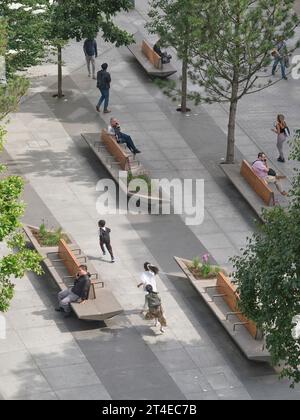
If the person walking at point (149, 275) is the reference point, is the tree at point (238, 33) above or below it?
above

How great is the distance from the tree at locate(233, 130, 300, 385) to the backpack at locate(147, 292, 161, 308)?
13.8 ft

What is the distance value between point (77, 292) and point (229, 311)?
3324 mm

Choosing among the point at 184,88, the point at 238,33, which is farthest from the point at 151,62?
the point at 238,33

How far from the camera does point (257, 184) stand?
32.2 meters

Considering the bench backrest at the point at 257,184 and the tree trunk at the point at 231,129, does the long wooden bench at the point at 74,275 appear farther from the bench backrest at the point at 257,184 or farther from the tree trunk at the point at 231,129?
the tree trunk at the point at 231,129

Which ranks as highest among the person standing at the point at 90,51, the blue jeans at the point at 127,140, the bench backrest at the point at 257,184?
the person standing at the point at 90,51

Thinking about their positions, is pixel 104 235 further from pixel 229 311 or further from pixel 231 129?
pixel 231 129

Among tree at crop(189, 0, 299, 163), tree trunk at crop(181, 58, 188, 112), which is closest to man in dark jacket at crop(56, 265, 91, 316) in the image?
tree at crop(189, 0, 299, 163)

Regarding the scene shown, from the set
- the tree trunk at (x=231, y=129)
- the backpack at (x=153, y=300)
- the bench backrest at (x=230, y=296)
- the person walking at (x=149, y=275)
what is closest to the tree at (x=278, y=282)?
the bench backrest at (x=230, y=296)

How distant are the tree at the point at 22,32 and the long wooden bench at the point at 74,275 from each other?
5.53m

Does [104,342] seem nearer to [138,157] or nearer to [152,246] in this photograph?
[152,246]

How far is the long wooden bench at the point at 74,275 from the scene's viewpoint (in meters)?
26.4
